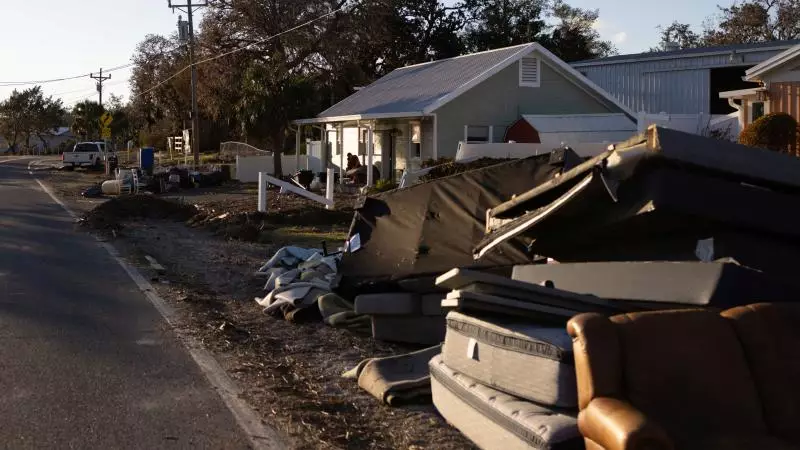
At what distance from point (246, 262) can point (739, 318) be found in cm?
1111

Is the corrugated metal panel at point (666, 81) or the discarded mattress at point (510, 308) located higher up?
the corrugated metal panel at point (666, 81)

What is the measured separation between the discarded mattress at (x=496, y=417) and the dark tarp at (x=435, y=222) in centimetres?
291

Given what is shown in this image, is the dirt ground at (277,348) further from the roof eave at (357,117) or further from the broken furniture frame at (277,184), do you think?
the roof eave at (357,117)

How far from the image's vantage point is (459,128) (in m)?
30.3

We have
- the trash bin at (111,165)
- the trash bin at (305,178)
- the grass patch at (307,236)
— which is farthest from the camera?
the trash bin at (111,165)

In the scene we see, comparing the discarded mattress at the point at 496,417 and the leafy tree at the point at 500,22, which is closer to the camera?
the discarded mattress at the point at 496,417

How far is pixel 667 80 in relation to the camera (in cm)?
3966

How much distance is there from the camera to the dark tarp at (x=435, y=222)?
9.41 meters

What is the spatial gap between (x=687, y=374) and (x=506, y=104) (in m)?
27.0

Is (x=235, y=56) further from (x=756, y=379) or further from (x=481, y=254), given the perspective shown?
(x=756, y=379)

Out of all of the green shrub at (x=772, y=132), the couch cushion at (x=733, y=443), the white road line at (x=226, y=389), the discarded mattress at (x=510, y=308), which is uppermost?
the green shrub at (x=772, y=132)

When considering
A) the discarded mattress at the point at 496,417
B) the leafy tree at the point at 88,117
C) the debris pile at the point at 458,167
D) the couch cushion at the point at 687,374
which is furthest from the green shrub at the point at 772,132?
the leafy tree at the point at 88,117

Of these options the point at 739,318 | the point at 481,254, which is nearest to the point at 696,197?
the point at 739,318

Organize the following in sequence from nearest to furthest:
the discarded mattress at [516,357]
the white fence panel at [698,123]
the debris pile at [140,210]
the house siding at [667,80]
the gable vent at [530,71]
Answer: the discarded mattress at [516,357], the debris pile at [140,210], the white fence panel at [698,123], the gable vent at [530,71], the house siding at [667,80]
